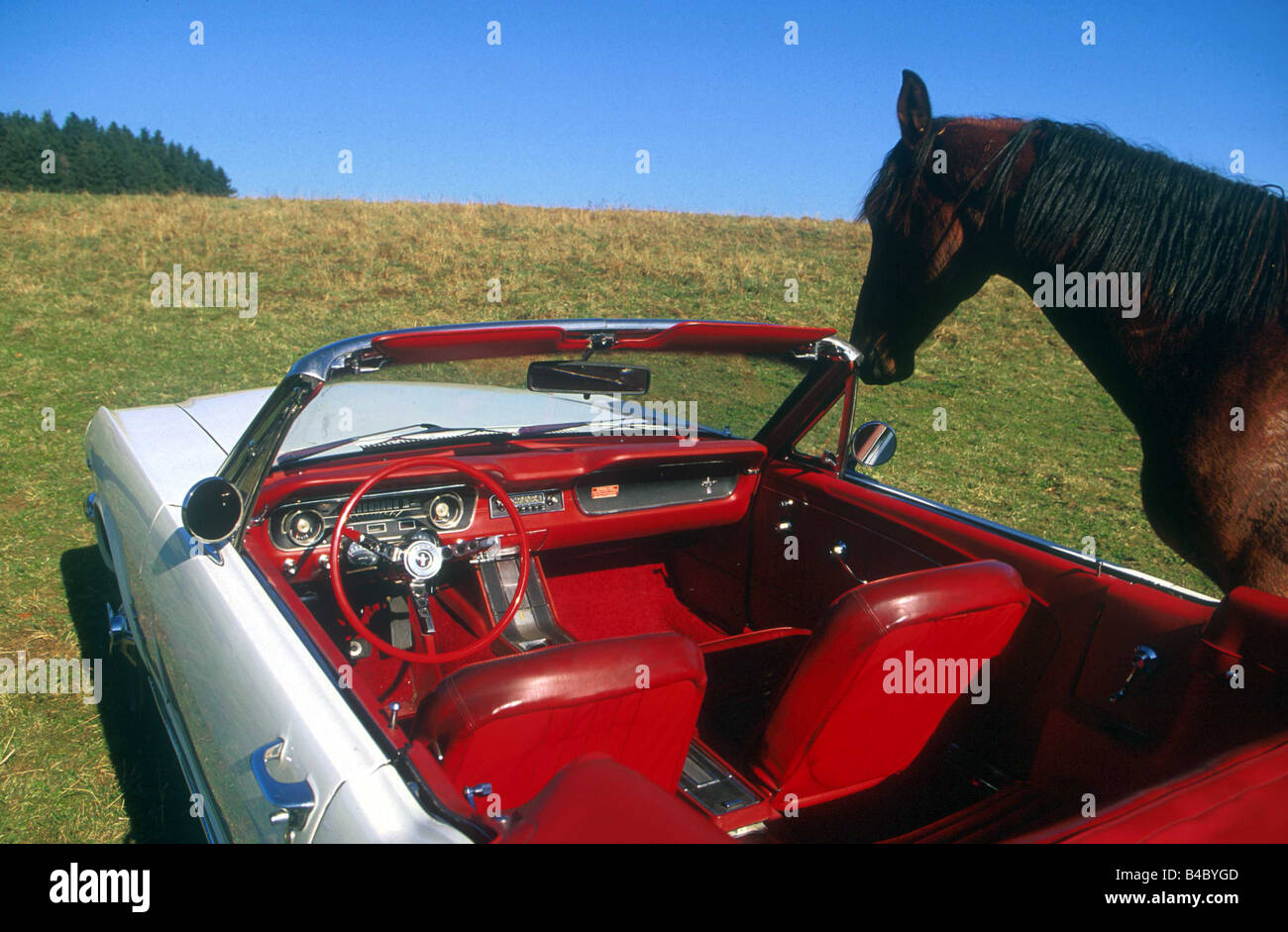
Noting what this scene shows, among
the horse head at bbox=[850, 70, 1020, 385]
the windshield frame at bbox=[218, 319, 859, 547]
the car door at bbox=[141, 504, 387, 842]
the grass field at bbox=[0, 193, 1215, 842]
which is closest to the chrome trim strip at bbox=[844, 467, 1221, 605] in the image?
the windshield frame at bbox=[218, 319, 859, 547]

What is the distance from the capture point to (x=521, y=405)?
12.7ft

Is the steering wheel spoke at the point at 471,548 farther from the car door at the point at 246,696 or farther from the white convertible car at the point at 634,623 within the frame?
the car door at the point at 246,696

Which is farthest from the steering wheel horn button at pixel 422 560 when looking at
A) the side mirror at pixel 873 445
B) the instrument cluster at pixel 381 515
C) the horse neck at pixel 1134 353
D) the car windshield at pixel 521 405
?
the horse neck at pixel 1134 353

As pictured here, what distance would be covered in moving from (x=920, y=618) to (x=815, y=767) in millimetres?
539

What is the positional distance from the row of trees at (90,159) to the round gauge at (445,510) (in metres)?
35.3

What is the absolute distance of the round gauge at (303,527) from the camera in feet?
9.05

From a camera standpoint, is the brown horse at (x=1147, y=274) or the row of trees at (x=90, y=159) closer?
the brown horse at (x=1147, y=274)

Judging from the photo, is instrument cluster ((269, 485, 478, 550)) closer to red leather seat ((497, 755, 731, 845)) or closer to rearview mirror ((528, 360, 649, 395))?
rearview mirror ((528, 360, 649, 395))

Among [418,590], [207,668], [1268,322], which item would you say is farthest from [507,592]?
[1268,322]

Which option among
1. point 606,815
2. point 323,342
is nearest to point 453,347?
point 606,815

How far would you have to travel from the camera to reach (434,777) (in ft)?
4.88

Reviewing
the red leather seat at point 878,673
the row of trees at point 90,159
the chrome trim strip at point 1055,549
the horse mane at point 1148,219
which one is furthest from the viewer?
the row of trees at point 90,159

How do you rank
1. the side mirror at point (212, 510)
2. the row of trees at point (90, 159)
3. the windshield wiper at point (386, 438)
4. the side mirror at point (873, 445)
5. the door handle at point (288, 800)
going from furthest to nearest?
the row of trees at point (90, 159) < the side mirror at point (873, 445) < the windshield wiper at point (386, 438) < the side mirror at point (212, 510) < the door handle at point (288, 800)

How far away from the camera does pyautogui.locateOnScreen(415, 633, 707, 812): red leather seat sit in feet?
5.34
